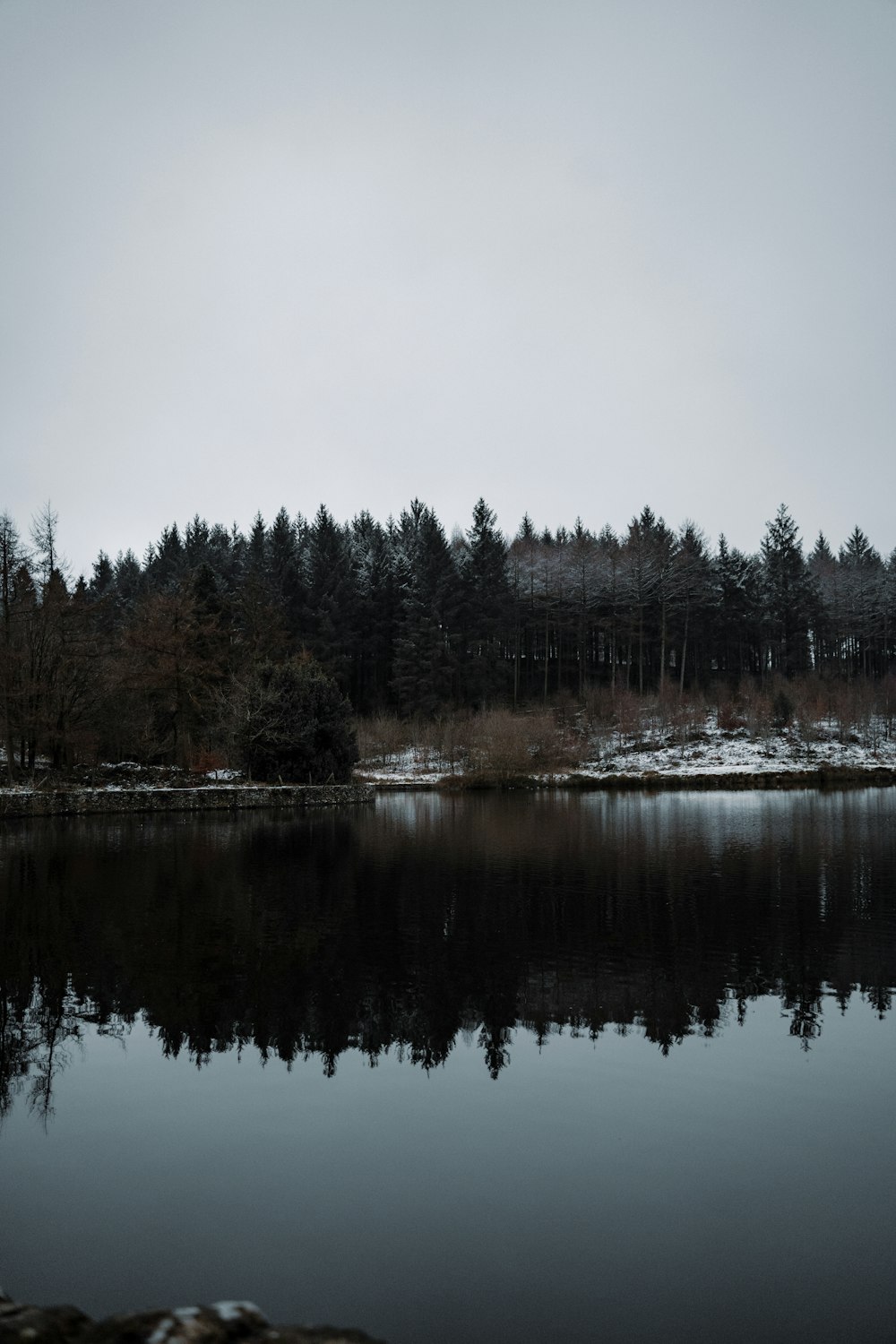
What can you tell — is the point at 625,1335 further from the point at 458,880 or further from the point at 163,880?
the point at 163,880

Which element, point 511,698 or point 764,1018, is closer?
point 764,1018

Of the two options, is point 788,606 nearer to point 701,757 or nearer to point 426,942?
point 701,757

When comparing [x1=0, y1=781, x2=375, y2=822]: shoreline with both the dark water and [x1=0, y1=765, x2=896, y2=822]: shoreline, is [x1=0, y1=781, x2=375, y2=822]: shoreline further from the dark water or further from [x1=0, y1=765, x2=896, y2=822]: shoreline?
the dark water

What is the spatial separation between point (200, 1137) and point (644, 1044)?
385cm

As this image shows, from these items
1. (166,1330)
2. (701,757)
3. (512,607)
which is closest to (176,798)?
(701,757)

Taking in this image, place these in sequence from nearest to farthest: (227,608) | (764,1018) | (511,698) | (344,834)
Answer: (764,1018), (344,834), (227,608), (511,698)

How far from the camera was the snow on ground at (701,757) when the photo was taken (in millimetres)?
50094

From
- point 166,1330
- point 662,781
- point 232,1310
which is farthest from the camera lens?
point 662,781

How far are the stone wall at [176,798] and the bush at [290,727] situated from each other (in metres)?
1.02

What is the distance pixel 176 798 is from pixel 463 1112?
31.4m

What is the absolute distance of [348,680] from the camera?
72125 mm

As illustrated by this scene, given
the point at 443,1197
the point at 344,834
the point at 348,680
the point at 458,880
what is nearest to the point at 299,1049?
the point at 443,1197

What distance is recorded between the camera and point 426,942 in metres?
11.1

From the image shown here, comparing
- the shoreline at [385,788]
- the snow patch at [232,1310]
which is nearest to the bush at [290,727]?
the shoreline at [385,788]
